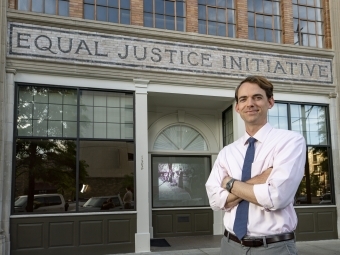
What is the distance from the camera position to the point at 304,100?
12734 millimetres

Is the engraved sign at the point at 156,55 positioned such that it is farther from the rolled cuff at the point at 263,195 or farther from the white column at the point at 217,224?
the rolled cuff at the point at 263,195

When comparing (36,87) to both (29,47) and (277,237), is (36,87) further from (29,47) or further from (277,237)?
(277,237)

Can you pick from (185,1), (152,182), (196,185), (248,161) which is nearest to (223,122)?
(196,185)

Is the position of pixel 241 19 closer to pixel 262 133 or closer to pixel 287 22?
pixel 287 22

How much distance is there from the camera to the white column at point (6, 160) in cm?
915

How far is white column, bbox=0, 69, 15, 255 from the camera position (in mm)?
9148

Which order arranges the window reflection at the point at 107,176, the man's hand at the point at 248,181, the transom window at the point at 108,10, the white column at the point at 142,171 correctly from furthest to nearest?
1. the transom window at the point at 108,10
2. the white column at the point at 142,171
3. the window reflection at the point at 107,176
4. the man's hand at the point at 248,181

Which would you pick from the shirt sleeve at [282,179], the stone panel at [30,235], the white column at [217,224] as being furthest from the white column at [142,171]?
the shirt sleeve at [282,179]

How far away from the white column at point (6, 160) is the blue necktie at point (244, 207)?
26.2 ft

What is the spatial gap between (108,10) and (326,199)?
881 centimetres

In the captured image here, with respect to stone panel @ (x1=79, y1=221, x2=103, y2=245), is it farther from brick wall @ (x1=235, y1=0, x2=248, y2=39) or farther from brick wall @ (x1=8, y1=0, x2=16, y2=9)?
brick wall @ (x1=235, y1=0, x2=248, y2=39)

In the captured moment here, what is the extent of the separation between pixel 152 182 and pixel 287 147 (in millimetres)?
11139

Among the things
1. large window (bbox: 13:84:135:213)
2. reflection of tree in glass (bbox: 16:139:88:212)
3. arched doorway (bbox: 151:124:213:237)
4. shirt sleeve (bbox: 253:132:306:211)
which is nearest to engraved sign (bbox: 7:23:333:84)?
large window (bbox: 13:84:135:213)

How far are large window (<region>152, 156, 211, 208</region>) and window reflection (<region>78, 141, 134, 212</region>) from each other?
2.68 m
